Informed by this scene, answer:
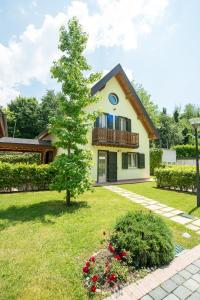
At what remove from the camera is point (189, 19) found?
797 centimetres

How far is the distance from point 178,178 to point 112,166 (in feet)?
18.0

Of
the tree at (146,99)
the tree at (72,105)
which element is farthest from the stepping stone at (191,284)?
the tree at (146,99)

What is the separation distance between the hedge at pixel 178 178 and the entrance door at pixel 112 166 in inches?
147

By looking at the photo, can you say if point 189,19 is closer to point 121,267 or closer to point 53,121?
point 53,121

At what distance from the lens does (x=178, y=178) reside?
11.3 m

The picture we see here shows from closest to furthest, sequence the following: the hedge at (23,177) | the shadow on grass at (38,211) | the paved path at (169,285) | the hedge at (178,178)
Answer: the paved path at (169,285) < the shadow on grass at (38,211) < the hedge at (23,177) < the hedge at (178,178)

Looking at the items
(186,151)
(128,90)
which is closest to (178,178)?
(128,90)

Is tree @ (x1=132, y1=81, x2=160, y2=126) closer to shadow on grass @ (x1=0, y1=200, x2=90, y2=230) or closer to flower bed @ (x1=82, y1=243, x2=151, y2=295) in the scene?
shadow on grass @ (x1=0, y1=200, x2=90, y2=230)

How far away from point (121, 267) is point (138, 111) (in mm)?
15589

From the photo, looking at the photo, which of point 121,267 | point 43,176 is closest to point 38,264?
point 121,267

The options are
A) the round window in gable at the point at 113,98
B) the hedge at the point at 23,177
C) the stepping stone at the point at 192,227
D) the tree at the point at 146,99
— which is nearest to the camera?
the stepping stone at the point at 192,227

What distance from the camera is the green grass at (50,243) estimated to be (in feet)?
9.57

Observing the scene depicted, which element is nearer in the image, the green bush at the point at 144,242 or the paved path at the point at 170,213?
the green bush at the point at 144,242

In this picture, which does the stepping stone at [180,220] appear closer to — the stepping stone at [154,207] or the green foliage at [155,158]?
the stepping stone at [154,207]
